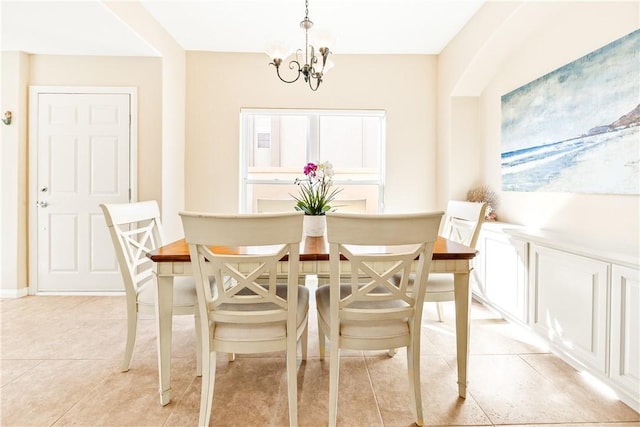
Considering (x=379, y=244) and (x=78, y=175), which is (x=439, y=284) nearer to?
(x=379, y=244)

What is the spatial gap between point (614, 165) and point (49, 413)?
329cm

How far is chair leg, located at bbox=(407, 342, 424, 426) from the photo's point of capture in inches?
55.2

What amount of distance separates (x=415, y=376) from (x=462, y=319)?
404 mm

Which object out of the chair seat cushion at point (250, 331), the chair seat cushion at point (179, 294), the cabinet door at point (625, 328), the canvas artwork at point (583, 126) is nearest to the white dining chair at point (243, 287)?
the chair seat cushion at point (250, 331)

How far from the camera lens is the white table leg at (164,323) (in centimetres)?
150

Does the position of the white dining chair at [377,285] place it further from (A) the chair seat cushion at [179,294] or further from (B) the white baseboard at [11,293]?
(B) the white baseboard at [11,293]

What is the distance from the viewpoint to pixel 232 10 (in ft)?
9.37

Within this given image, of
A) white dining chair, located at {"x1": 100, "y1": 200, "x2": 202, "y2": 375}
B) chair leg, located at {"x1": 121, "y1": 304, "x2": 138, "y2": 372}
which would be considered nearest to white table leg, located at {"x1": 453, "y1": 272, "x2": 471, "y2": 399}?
white dining chair, located at {"x1": 100, "y1": 200, "x2": 202, "y2": 375}

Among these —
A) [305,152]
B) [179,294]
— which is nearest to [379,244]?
[179,294]

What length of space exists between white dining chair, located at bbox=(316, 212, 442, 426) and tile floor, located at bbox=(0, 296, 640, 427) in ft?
0.92

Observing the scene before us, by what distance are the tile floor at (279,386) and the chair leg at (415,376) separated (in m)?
0.10

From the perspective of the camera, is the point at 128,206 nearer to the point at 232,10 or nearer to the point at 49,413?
the point at 49,413

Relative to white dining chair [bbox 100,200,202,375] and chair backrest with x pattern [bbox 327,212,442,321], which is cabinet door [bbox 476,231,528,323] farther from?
white dining chair [bbox 100,200,202,375]

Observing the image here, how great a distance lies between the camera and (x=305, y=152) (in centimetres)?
387
